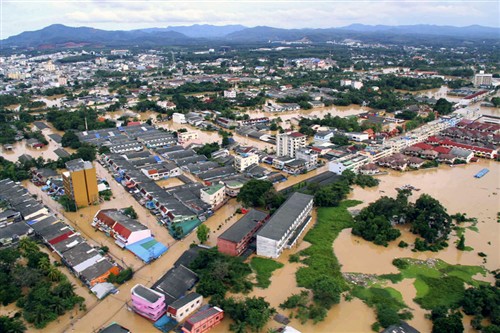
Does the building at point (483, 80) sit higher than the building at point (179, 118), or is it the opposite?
the building at point (483, 80)

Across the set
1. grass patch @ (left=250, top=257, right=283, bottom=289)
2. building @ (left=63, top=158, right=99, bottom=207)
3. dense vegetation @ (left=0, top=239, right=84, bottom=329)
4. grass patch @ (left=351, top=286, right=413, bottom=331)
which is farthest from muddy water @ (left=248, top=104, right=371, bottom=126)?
dense vegetation @ (left=0, top=239, right=84, bottom=329)

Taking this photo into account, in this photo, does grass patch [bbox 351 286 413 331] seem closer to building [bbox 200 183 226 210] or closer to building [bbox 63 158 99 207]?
building [bbox 200 183 226 210]

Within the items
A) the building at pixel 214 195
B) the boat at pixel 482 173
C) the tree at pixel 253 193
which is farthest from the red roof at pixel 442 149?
the building at pixel 214 195

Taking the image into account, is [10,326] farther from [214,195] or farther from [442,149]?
[442,149]

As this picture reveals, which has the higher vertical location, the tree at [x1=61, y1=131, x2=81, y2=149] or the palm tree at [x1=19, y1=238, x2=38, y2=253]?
the tree at [x1=61, y1=131, x2=81, y2=149]

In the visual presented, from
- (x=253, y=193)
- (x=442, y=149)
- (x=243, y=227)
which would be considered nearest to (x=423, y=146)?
(x=442, y=149)

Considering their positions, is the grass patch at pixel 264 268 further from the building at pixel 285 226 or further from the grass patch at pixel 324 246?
the grass patch at pixel 324 246

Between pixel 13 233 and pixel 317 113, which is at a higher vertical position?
pixel 317 113
